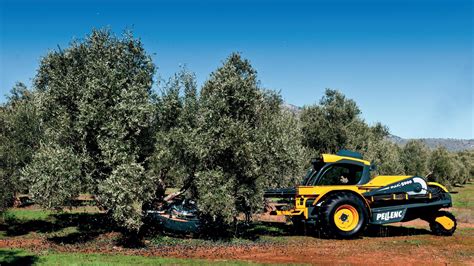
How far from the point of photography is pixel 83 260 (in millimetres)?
15312

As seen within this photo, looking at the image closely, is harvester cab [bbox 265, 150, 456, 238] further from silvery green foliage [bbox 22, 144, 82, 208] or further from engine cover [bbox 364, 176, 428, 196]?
silvery green foliage [bbox 22, 144, 82, 208]

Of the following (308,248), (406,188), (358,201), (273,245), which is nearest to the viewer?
(308,248)

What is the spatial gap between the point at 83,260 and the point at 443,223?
1699 centimetres

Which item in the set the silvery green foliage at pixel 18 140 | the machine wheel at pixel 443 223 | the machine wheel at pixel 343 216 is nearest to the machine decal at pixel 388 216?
the machine wheel at pixel 343 216

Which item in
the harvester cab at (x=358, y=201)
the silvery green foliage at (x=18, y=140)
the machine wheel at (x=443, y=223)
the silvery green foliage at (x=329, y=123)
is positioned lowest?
the machine wheel at (x=443, y=223)

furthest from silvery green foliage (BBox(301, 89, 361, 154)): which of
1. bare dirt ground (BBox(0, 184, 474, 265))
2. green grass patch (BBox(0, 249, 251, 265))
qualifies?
green grass patch (BBox(0, 249, 251, 265))

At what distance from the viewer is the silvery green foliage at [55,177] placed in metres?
A: 18.0

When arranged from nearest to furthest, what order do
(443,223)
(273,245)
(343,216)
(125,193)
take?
(125,193), (273,245), (343,216), (443,223)

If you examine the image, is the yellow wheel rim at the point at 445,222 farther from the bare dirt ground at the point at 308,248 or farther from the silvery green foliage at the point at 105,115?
the silvery green foliage at the point at 105,115

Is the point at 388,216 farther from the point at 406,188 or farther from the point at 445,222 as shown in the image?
the point at 445,222

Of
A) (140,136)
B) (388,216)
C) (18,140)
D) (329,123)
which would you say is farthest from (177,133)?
(329,123)

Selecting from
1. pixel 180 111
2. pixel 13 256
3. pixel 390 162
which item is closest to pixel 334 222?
pixel 180 111

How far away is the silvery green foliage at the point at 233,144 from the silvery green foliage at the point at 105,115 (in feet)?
8.78

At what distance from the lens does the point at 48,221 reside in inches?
1097
